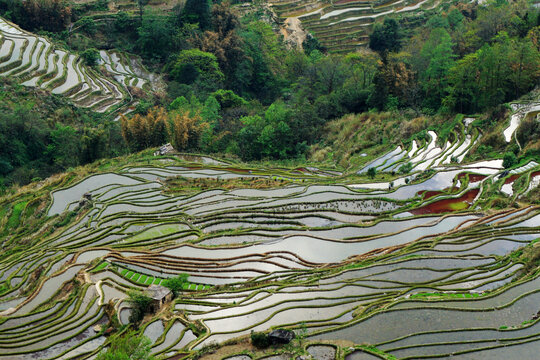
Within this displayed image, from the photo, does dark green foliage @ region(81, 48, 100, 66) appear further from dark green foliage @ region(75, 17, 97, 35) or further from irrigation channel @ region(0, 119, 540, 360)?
irrigation channel @ region(0, 119, 540, 360)

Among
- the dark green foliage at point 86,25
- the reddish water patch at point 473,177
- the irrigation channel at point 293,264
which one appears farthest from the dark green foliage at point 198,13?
the reddish water patch at point 473,177

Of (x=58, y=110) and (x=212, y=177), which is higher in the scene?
(x=58, y=110)

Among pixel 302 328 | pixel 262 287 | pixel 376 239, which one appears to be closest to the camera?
→ pixel 302 328

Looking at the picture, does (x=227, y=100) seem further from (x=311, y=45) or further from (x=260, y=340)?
(x=260, y=340)

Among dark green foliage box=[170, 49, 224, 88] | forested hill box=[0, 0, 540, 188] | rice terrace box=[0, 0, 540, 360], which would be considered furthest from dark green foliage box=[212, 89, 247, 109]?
dark green foliage box=[170, 49, 224, 88]

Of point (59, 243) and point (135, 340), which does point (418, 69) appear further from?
point (135, 340)

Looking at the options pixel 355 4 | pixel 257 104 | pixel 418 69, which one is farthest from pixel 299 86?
pixel 355 4
